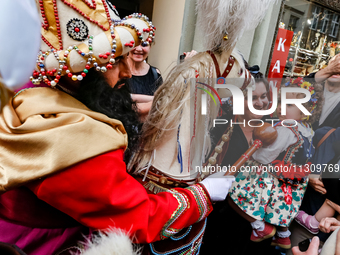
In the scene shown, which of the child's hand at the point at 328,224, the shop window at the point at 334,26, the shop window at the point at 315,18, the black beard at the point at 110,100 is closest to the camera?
the black beard at the point at 110,100

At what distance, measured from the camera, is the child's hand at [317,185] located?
913 mm

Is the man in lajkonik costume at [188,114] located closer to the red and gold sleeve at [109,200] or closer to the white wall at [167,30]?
the red and gold sleeve at [109,200]

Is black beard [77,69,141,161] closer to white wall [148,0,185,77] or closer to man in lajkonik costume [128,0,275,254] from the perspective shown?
man in lajkonik costume [128,0,275,254]

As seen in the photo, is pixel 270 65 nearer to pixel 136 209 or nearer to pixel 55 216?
pixel 136 209

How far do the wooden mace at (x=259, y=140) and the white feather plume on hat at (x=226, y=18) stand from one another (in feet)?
1.22

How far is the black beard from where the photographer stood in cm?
70

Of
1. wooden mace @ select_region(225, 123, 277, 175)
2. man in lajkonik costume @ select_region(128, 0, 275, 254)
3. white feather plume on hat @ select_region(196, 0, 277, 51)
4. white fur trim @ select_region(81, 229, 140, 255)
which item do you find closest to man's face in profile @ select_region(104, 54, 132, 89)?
man in lajkonik costume @ select_region(128, 0, 275, 254)

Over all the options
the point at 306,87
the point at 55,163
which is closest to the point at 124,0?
the point at 306,87

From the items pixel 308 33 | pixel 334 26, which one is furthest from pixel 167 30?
pixel 334 26

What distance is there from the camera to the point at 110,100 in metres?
0.76

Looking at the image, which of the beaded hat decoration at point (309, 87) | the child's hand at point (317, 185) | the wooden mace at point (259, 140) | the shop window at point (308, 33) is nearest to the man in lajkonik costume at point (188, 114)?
the wooden mace at point (259, 140)

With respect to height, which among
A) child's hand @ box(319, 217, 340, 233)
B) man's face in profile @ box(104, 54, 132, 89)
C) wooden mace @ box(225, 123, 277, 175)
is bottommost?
child's hand @ box(319, 217, 340, 233)

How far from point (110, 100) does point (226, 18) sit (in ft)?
1.67

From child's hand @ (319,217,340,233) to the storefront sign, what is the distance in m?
0.97
